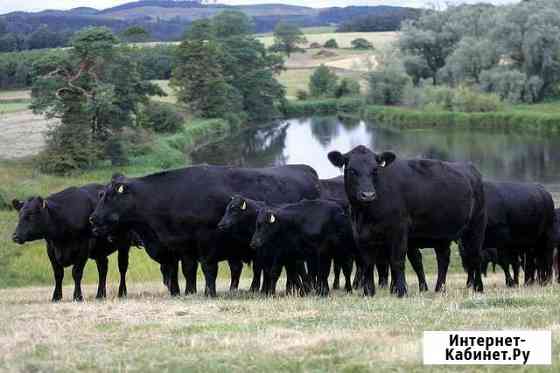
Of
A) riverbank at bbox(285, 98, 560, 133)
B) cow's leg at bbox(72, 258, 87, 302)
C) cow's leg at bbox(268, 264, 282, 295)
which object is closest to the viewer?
cow's leg at bbox(268, 264, 282, 295)

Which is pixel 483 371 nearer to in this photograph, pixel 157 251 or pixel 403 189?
pixel 403 189

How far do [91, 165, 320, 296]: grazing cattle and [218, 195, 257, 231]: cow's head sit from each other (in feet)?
1.10

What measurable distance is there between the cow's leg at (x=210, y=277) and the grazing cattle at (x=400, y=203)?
7.29 feet

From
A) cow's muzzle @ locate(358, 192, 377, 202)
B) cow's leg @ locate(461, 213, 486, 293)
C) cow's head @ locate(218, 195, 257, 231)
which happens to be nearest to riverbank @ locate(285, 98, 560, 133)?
cow's leg @ locate(461, 213, 486, 293)

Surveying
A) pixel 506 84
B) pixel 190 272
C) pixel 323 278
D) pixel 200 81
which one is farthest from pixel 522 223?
pixel 200 81

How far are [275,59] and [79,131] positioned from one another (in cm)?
6599

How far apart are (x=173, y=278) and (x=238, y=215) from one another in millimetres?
1528

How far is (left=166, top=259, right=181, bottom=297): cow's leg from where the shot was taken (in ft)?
50.0

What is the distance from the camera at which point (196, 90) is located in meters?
85.1

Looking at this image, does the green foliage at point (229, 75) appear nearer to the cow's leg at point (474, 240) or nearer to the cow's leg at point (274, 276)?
the cow's leg at point (274, 276)

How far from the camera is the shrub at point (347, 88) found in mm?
112125

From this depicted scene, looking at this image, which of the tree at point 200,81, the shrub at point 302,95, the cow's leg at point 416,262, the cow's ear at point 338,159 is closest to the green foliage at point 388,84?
the tree at point 200,81

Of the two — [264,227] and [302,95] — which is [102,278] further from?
[302,95]

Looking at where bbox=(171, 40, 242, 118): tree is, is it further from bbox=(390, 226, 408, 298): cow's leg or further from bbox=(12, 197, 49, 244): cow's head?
bbox=(390, 226, 408, 298): cow's leg
